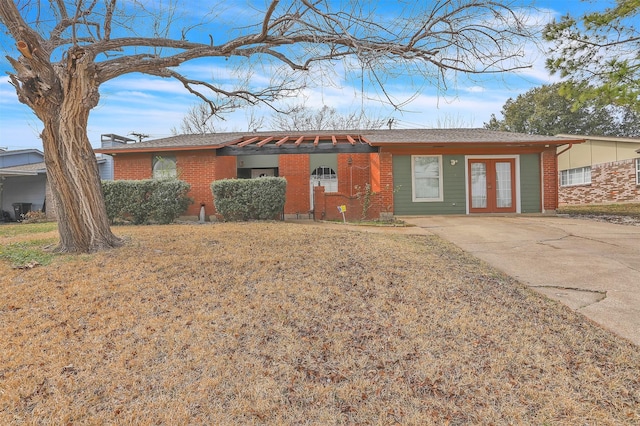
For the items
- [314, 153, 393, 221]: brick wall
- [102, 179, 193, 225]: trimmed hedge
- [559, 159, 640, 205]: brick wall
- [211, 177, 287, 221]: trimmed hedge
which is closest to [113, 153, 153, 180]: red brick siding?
[102, 179, 193, 225]: trimmed hedge

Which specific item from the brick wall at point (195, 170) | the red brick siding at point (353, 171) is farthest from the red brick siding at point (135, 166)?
the red brick siding at point (353, 171)

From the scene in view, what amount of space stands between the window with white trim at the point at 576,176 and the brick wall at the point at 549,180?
1037cm

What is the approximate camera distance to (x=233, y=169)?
1441 centimetres

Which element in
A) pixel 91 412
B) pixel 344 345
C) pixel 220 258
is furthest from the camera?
pixel 220 258

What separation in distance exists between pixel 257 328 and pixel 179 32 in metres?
5.46

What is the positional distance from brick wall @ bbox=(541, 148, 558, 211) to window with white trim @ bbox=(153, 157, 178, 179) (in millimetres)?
12847

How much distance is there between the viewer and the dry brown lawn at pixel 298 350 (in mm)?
2260

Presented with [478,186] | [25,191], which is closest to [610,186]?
[478,186]

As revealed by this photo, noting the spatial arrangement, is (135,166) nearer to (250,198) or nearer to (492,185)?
(250,198)

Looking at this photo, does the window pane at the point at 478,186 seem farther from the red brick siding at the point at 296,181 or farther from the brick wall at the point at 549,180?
the red brick siding at the point at 296,181

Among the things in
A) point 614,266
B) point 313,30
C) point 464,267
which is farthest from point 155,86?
point 614,266

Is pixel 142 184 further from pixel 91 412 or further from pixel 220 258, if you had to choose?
pixel 91 412

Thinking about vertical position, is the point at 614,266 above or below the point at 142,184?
below

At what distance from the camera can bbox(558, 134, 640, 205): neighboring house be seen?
58.0 feet
